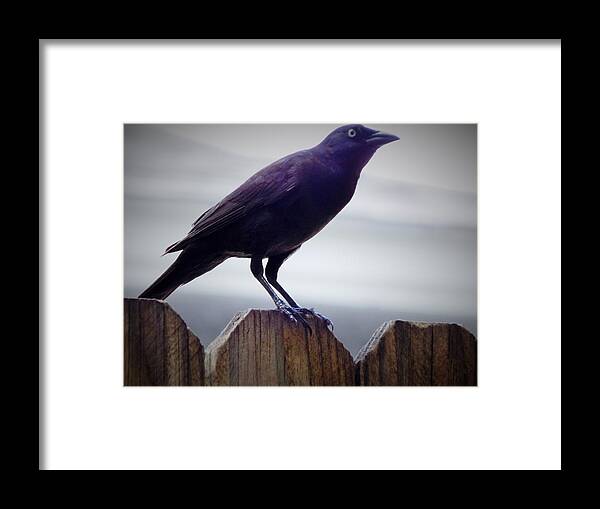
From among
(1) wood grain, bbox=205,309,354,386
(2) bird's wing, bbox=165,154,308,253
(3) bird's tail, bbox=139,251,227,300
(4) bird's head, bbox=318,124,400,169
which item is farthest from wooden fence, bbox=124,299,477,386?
(4) bird's head, bbox=318,124,400,169

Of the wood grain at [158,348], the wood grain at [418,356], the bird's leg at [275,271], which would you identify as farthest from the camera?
the bird's leg at [275,271]

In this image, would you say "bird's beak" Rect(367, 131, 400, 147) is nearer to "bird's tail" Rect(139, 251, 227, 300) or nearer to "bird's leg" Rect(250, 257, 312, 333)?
"bird's leg" Rect(250, 257, 312, 333)

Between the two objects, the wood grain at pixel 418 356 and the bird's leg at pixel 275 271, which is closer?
the wood grain at pixel 418 356

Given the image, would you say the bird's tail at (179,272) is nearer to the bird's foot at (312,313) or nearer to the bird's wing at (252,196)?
the bird's wing at (252,196)

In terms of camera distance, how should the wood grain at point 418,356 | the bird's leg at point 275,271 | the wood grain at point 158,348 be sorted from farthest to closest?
the bird's leg at point 275,271 < the wood grain at point 418,356 < the wood grain at point 158,348

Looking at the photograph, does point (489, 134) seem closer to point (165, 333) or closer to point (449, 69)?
point (449, 69)

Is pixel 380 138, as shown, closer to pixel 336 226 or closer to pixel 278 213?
pixel 336 226

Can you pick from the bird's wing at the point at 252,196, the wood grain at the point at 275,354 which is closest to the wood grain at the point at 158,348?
the wood grain at the point at 275,354
